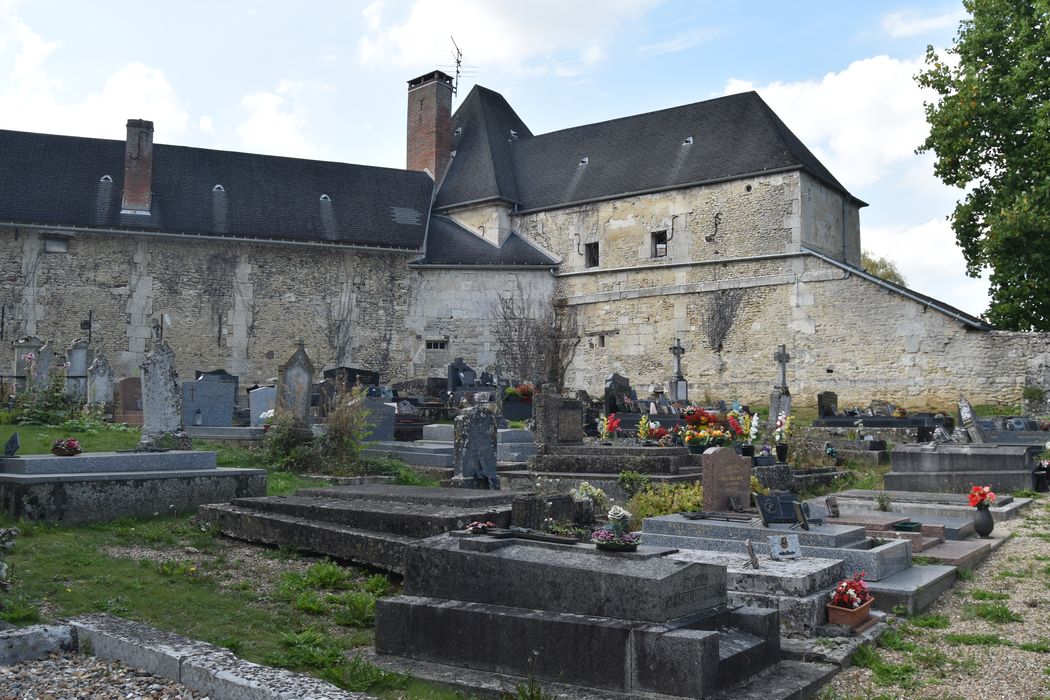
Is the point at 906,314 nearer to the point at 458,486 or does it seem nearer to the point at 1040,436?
the point at 1040,436

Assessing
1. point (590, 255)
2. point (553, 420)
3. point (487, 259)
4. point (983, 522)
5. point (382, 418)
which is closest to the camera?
point (983, 522)

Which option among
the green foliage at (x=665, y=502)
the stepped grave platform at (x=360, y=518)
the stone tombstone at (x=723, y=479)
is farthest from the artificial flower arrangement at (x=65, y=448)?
the stone tombstone at (x=723, y=479)

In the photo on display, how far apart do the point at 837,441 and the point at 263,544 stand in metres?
11.2

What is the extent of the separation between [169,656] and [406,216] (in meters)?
26.9

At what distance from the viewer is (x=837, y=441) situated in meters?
15.6

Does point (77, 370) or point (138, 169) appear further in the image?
point (138, 169)

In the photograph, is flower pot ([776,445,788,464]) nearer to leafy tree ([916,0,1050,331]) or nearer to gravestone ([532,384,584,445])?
gravestone ([532,384,584,445])

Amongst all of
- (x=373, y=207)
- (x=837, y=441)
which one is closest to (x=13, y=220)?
(x=373, y=207)

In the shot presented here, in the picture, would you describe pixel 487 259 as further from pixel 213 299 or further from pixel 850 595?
pixel 850 595

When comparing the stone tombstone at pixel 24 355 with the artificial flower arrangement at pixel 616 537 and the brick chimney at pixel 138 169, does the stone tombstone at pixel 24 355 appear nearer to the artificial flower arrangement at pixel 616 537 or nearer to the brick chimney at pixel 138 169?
the brick chimney at pixel 138 169

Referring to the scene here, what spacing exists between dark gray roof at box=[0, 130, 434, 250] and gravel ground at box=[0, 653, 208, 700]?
24.4 metres

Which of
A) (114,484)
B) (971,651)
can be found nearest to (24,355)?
(114,484)

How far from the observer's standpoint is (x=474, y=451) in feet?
34.0

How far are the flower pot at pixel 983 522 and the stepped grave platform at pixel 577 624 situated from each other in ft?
15.4
